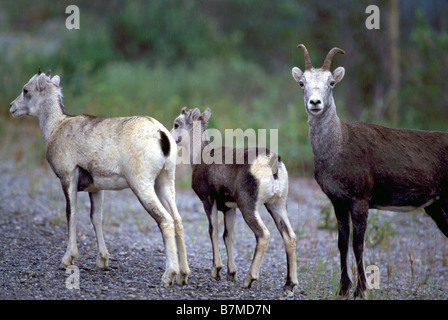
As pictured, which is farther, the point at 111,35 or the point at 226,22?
the point at 226,22

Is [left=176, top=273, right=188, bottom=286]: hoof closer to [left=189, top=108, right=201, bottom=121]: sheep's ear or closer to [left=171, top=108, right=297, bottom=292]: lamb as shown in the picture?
[left=171, top=108, right=297, bottom=292]: lamb

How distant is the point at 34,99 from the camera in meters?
7.81

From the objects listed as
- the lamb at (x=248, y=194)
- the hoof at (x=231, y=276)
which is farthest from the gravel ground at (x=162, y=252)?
the lamb at (x=248, y=194)

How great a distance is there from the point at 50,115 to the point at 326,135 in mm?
3380

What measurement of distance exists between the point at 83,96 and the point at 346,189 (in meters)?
10.8

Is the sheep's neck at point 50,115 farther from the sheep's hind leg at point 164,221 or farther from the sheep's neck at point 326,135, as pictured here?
the sheep's neck at point 326,135

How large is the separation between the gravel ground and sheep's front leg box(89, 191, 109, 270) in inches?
5.4

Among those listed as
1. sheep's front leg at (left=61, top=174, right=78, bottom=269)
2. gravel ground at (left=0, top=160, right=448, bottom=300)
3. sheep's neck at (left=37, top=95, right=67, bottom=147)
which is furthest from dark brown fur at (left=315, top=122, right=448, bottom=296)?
sheep's neck at (left=37, top=95, right=67, bottom=147)

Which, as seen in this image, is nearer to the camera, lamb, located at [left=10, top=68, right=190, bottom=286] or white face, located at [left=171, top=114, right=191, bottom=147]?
lamb, located at [left=10, top=68, right=190, bottom=286]

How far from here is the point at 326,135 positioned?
6973 mm

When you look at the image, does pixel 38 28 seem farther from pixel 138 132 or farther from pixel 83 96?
pixel 138 132

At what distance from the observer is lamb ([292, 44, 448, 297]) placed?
6738mm

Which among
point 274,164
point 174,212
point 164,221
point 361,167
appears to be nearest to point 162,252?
point 174,212
